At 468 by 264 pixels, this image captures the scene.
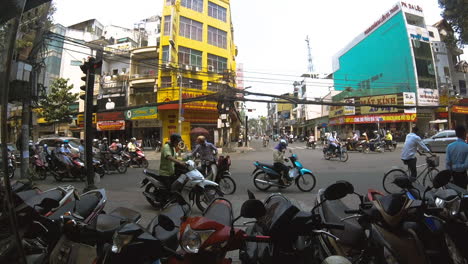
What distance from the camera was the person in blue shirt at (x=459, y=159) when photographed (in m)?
4.02

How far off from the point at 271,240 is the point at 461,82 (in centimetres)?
3921

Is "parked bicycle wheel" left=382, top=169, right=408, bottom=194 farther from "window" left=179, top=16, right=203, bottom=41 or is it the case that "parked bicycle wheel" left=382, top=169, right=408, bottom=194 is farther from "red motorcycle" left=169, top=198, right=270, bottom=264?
"window" left=179, top=16, right=203, bottom=41

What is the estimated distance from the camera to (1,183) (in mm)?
1126

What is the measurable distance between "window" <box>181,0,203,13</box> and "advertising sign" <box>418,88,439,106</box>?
82.1 ft

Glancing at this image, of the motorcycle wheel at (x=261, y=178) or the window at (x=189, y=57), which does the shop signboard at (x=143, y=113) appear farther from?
the motorcycle wheel at (x=261, y=178)

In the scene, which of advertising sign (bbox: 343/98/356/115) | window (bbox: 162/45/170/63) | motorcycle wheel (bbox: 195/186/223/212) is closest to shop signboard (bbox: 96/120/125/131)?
window (bbox: 162/45/170/63)

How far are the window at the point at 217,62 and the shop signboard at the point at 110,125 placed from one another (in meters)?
11.3

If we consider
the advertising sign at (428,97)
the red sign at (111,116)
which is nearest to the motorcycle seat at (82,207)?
the red sign at (111,116)

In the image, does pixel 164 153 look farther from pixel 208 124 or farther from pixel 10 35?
pixel 208 124

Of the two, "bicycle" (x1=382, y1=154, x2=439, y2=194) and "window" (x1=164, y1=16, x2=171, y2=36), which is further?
"window" (x1=164, y1=16, x2=171, y2=36)

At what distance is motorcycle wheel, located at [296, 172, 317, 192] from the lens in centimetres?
662

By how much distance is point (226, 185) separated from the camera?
20.8ft

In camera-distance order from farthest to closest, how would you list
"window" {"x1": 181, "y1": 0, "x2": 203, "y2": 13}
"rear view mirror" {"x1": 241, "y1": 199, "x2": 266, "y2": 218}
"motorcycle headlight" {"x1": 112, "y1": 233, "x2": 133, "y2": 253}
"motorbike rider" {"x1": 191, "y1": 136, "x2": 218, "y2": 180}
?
"window" {"x1": 181, "y1": 0, "x2": 203, "y2": 13}, "motorbike rider" {"x1": 191, "y1": 136, "x2": 218, "y2": 180}, "rear view mirror" {"x1": 241, "y1": 199, "x2": 266, "y2": 218}, "motorcycle headlight" {"x1": 112, "y1": 233, "x2": 133, "y2": 253}

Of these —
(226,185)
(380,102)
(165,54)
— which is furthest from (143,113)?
(380,102)
